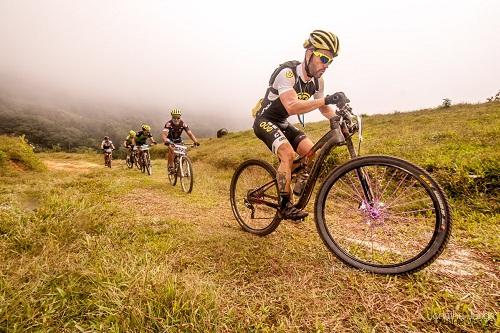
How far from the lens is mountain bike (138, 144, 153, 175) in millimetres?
17250

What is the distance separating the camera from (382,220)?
357cm

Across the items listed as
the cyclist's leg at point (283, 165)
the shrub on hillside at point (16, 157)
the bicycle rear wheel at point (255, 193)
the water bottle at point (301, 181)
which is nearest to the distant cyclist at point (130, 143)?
the shrub on hillside at point (16, 157)

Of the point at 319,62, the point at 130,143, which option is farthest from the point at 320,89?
the point at 130,143

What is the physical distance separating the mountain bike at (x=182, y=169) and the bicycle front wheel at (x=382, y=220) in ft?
21.5

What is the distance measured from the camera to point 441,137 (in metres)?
10.9

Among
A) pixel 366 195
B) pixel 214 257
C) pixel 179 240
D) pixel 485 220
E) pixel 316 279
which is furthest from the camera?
pixel 485 220

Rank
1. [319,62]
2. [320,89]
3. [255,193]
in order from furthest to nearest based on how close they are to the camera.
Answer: [255,193] → [320,89] → [319,62]

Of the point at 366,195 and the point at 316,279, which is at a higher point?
the point at 366,195

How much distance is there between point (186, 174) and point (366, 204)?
7.97m

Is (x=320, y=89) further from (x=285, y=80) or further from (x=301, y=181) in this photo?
(x=301, y=181)

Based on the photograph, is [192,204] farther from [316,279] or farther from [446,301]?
[446,301]

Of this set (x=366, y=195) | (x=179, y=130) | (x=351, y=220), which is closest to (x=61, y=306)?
(x=366, y=195)

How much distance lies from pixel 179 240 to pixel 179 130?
29.1 ft

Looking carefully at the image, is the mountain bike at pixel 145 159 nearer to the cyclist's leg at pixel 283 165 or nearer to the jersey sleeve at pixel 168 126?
the jersey sleeve at pixel 168 126
